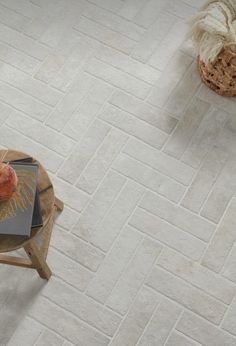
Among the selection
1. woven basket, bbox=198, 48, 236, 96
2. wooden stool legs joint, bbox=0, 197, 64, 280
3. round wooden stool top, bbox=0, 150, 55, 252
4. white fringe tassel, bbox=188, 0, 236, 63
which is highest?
white fringe tassel, bbox=188, 0, 236, 63

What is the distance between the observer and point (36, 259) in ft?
6.33

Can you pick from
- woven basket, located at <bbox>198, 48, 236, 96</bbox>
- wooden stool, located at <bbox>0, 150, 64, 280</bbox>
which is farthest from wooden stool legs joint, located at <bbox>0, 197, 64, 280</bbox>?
woven basket, located at <bbox>198, 48, 236, 96</bbox>

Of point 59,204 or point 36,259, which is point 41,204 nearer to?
point 36,259

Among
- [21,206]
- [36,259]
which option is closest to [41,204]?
[21,206]

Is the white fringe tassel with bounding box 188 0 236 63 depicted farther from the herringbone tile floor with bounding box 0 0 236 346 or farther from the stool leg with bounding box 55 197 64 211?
the stool leg with bounding box 55 197 64 211

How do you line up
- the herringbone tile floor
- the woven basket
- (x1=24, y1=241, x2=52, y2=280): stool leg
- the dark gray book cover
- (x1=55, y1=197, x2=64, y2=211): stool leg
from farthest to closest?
the woven basket, (x1=55, y1=197, x2=64, y2=211): stool leg, the herringbone tile floor, (x1=24, y1=241, x2=52, y2=280): stool leg, the dark gray book cover

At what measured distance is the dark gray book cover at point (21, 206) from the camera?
1681mm

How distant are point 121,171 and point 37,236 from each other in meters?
0.64

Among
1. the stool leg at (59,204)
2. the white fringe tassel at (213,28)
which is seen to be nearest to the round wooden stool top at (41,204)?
the stool leg at (59,204)

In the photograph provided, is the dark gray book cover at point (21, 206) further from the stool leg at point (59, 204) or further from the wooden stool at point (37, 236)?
the stool leg at point (59, 204)

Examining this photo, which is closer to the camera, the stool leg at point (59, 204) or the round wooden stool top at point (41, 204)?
the round wooden stool top at point (41, 204)

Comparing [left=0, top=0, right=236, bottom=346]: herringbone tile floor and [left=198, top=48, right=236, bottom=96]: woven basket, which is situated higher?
[left=198, top=48, right=236, bottom=96]: woven basket

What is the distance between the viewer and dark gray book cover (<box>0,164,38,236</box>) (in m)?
1.68

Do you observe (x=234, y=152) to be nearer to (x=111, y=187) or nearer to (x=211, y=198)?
(x=211, y=198)
